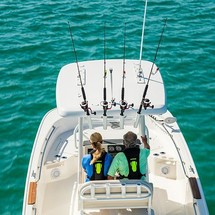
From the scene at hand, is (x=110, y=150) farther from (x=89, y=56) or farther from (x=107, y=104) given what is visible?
(x=89, y=56)

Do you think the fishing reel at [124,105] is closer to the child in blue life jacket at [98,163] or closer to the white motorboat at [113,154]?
the white motorboat at [113,154]

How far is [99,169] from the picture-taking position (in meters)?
6.91

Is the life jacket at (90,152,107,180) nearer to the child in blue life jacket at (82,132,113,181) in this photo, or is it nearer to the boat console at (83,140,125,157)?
the child in blue life jacket at (82,132,113,181)

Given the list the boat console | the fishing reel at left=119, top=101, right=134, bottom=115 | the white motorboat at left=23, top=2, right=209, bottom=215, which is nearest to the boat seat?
the white motorboat at left=23, top=2, right=209, bottom=215

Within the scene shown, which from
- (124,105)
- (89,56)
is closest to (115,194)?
(124,105)

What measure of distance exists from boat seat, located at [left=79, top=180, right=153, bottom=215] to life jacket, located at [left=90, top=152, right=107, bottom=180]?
0.46 m

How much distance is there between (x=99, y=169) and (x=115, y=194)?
565mm

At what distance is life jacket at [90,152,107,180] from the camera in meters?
6.87

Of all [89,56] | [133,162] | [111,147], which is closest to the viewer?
[133,162]

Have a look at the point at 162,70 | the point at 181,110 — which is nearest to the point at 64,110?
the point at 181,110

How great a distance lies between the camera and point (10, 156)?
10461 millimetres

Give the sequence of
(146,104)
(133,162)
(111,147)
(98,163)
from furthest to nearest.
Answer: (111,147)
(146,104)
(98,163)
(133,162)

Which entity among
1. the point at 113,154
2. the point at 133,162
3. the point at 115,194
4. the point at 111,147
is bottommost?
the point at 115,194

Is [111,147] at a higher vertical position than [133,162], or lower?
higher
